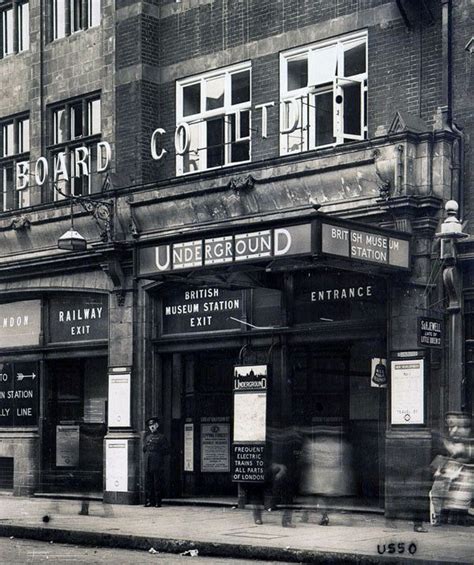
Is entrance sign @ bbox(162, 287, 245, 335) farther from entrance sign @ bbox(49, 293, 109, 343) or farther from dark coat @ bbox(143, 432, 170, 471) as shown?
dark coat @ bbox(143, 432, 170, 471)

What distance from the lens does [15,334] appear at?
1013 inches

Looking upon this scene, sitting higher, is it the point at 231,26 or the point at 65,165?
the point at 231,26

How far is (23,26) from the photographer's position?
88.1 feet

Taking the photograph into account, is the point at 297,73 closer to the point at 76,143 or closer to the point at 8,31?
the point at 76,143

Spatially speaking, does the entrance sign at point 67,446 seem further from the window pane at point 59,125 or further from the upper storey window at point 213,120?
the window pane at point 59,125

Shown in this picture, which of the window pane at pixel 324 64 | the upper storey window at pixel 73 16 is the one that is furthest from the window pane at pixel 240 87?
the upper storey window at pixel 73 16

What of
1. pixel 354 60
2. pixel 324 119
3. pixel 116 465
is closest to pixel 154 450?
pixel 116 465

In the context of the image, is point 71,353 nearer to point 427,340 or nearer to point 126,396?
point 126,396

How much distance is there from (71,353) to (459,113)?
9.77 metres

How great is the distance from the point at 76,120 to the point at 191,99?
331 centimetres

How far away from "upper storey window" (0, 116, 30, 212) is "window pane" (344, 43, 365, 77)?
8.50 m

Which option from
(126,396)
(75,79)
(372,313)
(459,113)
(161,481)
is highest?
(75,79)

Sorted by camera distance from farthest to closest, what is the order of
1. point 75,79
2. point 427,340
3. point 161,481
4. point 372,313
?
point 75,79 < point 161,481 < point 372,313 < point 427,340

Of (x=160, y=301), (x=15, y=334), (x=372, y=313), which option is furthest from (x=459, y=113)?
(x=15, y=334)
